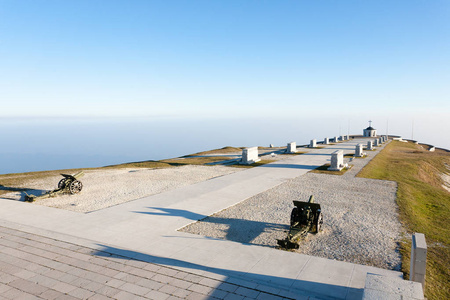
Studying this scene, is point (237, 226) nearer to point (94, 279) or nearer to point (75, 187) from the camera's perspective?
point (94, 279)

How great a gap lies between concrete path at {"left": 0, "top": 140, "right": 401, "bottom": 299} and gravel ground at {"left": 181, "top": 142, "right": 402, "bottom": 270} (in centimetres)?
71

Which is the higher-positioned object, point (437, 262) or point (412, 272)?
point (412, 272)

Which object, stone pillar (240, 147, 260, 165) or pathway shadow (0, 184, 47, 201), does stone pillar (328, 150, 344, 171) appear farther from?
pathway shadow (0, 184, 47, 201)

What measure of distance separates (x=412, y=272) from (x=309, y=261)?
261 cm

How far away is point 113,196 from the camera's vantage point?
52.5 feet

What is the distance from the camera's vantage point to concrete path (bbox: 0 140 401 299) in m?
7.18

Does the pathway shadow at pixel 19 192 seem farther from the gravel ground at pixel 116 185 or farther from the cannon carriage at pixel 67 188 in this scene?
the cannon carriage at pixel 67 188

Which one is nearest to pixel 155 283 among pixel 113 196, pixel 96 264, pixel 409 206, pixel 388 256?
pixel 96 264

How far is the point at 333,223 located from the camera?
458 inches

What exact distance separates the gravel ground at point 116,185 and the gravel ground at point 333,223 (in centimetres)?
612

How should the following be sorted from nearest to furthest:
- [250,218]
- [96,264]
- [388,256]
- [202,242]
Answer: [96,264] → [388,256] → [202,242] → [250,218]

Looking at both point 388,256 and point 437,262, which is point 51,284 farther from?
point 437,262

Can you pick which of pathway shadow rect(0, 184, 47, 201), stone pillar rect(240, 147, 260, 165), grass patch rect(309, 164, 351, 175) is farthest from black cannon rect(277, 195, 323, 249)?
stone pillar rect(240, 147, 260, 165)

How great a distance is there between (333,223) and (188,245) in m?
6.30
